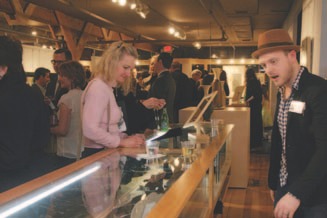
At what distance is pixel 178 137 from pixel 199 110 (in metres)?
1.28

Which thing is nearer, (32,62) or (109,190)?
(109,190)

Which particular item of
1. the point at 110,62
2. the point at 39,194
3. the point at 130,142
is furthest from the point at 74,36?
the point at 39,194

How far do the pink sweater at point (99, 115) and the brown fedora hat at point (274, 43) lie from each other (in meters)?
0.96

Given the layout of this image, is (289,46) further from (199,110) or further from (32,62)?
(32,62)

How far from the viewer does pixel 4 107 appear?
6.55 feet

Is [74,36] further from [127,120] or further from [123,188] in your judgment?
[123,188]

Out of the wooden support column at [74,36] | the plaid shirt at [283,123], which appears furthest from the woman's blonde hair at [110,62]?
the wooden support column at [74,36]

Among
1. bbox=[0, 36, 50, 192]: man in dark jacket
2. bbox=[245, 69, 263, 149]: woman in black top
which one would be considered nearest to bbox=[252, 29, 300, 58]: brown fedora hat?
→ bbox=[0, 36, 50, 192]: man in dark jacket

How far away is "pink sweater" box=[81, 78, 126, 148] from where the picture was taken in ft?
7.77

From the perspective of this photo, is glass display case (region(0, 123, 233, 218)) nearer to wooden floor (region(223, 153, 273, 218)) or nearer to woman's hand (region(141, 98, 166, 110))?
Result: woman's hand (region(141, 98, 166, 110))

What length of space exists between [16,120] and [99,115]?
51 centimetres

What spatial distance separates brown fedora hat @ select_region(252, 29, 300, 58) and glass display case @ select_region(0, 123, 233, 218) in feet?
2.25

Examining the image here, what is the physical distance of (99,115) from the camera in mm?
2379

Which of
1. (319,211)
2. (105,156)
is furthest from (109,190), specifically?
(319,211)
